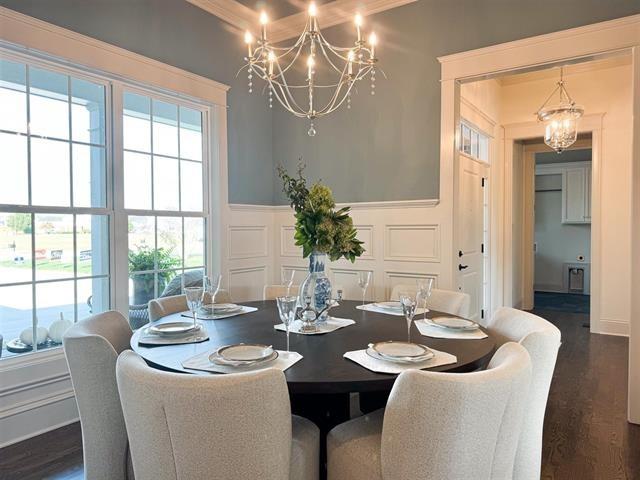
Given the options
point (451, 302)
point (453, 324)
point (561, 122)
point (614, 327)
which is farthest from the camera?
point (614, 327)

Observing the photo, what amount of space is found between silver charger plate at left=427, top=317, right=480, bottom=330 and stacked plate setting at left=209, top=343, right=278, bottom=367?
83 centimetres

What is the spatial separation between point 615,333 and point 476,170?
255 cm

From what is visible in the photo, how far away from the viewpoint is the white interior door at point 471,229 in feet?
13.2

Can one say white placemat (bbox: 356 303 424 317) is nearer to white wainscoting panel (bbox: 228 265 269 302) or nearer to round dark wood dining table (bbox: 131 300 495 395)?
round dark wood dining table (bbox: 131 300 495 395)

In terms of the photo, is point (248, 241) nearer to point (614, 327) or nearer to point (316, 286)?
point (316, 286)

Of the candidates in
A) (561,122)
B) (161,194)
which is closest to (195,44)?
(161,194)

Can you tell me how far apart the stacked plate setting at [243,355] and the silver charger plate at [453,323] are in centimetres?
83

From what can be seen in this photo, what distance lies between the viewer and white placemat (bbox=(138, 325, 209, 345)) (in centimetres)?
171

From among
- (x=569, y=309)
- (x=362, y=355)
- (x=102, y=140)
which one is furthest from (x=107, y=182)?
(x=569, y=309)

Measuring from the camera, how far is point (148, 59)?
303 cm

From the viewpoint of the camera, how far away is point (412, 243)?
3.52 metres

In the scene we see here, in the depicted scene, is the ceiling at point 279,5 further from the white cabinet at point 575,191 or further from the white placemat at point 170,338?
the white cabinet at point 575,191

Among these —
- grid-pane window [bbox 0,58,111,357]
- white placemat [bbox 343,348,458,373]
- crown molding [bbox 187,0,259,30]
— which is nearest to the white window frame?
grid-pane window [bbox 0,58,111,357]

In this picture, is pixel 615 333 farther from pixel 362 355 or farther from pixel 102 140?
pixel 102 140
